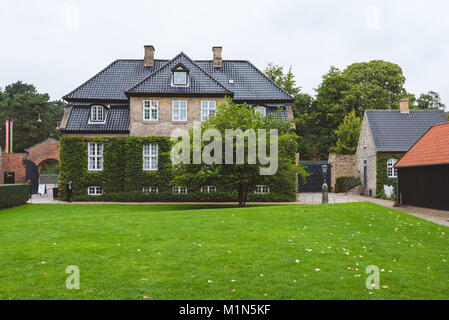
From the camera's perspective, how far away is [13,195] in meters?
24.8

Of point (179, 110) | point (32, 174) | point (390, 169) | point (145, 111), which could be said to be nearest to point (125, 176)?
point (145, 111)

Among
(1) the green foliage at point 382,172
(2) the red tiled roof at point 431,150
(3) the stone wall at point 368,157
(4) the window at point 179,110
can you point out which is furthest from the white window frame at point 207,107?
(1) the green foliage at point 382,172

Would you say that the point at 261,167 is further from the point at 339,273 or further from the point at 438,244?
the point at 339,273

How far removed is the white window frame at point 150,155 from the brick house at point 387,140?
19389mm

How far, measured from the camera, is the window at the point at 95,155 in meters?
29.9

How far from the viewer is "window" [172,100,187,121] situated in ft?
97.9

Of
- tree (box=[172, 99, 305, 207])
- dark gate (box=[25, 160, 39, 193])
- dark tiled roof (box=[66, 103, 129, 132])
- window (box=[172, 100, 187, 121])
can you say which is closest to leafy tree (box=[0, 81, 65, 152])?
dark gate (box=[25, 160, 39, 193])

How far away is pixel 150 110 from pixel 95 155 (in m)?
5.70

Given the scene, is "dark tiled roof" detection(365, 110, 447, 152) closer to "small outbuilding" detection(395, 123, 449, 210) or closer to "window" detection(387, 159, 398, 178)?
"window" detection(387, 159, 398, 178)

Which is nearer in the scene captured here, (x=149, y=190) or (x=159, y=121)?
(x=149, y=190)

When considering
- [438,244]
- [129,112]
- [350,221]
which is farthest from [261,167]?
[129,112]

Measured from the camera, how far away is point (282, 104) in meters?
32.1

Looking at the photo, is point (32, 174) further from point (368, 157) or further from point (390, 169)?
point (390, 169)

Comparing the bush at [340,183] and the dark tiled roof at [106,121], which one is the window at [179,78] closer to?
the dark tiled roof at [106,121]
